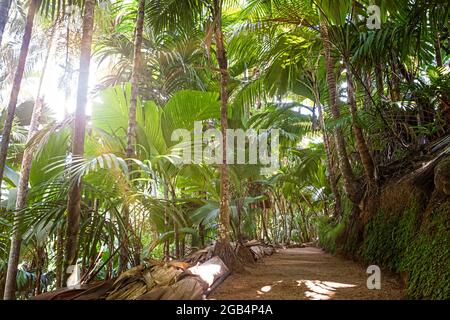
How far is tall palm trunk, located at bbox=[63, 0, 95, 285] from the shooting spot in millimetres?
2330

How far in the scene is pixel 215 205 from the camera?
5348mm

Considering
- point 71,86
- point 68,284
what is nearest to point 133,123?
point 68,284

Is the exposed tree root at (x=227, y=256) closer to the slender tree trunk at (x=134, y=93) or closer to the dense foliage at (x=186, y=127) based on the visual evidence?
the dense foliage at (x=186, y=127)

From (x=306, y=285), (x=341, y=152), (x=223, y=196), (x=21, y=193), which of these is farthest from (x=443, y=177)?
(x=21, y=193)

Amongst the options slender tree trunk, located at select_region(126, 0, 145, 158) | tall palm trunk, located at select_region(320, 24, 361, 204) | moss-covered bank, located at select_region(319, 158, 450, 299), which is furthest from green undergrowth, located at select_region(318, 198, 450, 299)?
slender tree trunk, located at select_region(126, 0, 145, 158)

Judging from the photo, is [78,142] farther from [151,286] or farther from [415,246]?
[415,246]

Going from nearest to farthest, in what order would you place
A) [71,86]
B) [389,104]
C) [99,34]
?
[389,104] → [99,34] → [71,86]

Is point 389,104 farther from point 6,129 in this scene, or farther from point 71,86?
point 71,86

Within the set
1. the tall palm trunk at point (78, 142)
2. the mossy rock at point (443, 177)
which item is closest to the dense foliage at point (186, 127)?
the tall palm trunk at point (78, 142)

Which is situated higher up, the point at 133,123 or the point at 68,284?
the point at 133,123

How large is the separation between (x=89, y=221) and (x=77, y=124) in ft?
2.67

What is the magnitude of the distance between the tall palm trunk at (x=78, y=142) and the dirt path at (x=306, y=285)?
122cm

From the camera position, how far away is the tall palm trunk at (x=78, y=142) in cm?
233
